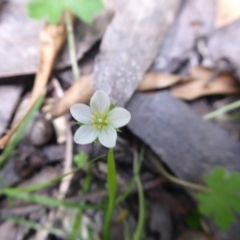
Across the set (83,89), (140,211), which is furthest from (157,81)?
(140,211)

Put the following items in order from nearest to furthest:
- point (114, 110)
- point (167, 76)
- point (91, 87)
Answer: point (114, 110)
point (91, 87)
point (167, 76)

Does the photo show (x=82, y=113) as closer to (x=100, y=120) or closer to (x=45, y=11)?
(x=100, y=120)

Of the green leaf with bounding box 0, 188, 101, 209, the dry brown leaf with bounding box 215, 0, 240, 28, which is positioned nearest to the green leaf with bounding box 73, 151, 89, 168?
the green leaf with bounding box 0, 188, 101, 209

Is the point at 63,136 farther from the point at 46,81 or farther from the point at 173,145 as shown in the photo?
the point at 173,145

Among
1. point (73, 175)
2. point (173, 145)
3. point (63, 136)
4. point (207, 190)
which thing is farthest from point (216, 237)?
point (63, 136)

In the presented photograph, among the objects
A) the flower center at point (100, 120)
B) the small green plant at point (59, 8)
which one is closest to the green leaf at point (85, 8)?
the small green plant at point (59, 8)

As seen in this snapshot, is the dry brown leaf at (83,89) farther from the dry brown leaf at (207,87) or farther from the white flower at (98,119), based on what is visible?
the white flower at (98,119)
